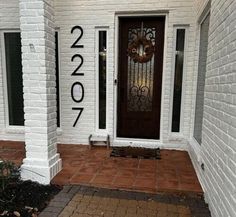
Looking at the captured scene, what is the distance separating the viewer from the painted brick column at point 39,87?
2633 mm

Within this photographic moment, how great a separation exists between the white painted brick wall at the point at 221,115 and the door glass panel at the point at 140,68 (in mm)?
1431

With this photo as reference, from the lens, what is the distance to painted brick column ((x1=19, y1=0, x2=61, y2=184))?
2.63 meters

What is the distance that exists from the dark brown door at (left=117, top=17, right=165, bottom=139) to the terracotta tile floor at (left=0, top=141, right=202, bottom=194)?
549 millimetres

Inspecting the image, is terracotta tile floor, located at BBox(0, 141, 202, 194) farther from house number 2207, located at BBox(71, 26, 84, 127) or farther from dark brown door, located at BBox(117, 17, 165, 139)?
house number 2207, located at BBox(71, 26, 84, 127)

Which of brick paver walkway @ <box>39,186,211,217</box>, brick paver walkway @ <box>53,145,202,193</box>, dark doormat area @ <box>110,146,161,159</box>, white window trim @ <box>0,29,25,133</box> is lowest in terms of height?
brick paver walkway @ <box>39,186,211,217</box>

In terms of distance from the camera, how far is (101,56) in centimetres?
397

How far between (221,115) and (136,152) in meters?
1.97

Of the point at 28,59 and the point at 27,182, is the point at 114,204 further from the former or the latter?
the point at 28,59

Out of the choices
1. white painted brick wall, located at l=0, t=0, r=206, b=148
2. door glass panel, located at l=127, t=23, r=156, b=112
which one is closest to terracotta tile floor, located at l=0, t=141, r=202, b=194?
white painted brick wall, located at l=0, t=0, r=206, b=148

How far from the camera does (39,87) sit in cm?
272

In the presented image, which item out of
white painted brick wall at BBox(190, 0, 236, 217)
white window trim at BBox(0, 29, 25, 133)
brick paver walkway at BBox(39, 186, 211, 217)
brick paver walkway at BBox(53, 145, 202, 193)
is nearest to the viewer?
white painted brick wall at BBox(190, 0, 236, 217)

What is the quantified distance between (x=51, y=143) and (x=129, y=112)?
158 centimetres

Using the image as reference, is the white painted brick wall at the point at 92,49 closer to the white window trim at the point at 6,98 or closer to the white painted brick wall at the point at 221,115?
the white window trim at the point at 6,98

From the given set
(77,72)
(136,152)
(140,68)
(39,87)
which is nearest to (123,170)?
(136,152)
